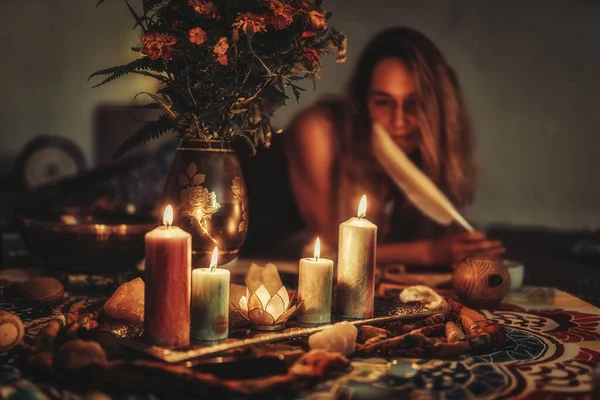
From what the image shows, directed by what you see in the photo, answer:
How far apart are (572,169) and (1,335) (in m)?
2.09

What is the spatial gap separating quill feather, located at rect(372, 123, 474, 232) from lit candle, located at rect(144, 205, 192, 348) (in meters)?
1.27

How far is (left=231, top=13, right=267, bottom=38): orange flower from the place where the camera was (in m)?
1.21

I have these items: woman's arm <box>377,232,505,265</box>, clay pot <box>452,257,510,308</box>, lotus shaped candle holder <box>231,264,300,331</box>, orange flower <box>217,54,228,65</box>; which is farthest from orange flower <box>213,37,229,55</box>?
woman's arm <box>377,232,505,265</box>

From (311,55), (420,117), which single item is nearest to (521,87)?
(420,117)

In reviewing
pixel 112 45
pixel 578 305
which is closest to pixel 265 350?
pixel 578 305

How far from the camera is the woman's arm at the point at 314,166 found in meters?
2.23

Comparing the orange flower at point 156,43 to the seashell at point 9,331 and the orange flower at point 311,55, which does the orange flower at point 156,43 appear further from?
the seashell at point 9,331

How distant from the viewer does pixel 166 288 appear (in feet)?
3.26

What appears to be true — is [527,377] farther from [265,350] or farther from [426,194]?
[426,194]

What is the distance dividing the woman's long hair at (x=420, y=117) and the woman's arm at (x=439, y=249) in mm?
100

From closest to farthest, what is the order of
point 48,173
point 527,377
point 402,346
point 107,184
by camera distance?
point 527,377 < point 402,346 < point 107,184 < point 48,173

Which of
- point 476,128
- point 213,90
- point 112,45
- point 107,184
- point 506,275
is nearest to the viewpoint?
point 213,90

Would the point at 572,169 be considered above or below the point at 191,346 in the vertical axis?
above

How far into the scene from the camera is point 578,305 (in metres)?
1.56
